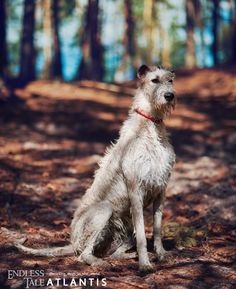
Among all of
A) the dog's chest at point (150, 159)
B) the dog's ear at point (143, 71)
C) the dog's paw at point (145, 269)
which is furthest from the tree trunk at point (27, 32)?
the dog's paw at point (145, 269)

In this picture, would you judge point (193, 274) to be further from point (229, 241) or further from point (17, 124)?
point (17, 124)

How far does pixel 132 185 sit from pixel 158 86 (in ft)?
4.34

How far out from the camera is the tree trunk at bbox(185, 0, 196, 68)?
83.9 ft

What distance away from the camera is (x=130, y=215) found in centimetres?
626

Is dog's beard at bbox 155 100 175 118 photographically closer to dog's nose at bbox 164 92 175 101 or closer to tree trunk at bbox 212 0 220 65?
dog's nose at bbox 164 92 175 101

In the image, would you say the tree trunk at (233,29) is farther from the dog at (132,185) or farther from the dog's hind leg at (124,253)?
the dog's hind leg at (124,253)

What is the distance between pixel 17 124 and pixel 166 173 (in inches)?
340

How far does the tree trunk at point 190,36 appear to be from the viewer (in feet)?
83.9

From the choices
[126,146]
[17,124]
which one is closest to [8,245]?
[126,146]

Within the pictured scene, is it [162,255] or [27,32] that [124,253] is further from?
[27,32]

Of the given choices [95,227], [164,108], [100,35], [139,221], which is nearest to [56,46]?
[100,35]

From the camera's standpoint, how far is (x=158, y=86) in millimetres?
6000

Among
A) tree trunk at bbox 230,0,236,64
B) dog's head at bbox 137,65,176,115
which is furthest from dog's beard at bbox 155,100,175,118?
tree trunk at bbox 230,0,236,64

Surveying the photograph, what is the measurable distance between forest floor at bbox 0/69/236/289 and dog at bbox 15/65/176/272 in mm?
305
